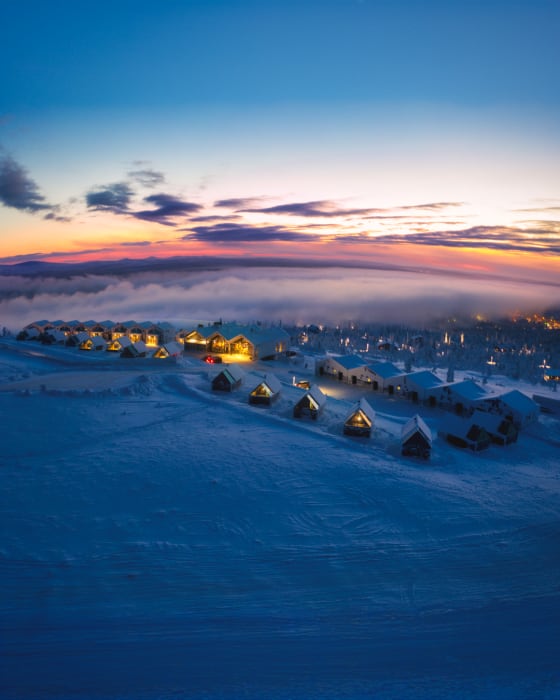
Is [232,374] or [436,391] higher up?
[232,374]

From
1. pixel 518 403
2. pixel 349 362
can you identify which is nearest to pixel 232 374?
pixel 349 362

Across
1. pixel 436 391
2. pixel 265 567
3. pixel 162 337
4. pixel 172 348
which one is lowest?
pixel 265 567

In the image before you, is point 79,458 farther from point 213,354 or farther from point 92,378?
point 213,354

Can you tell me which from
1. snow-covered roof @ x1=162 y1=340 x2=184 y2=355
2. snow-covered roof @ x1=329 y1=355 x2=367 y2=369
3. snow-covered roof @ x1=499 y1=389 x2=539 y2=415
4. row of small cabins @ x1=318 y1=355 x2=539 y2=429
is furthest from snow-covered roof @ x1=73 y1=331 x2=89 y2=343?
snow-covered roof @ x1=499 y1=389 x2=539 y2=415

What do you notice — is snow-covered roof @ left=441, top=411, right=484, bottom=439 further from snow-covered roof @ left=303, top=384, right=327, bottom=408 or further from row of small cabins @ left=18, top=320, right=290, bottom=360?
row of small cabins @ left=18, top=320, right=290, bottom=360

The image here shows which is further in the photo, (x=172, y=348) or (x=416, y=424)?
(x=172, y=348)

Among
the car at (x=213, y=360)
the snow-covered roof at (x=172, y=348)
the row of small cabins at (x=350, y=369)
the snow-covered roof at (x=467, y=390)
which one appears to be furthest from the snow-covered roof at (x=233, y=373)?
the snow-covered roof at (x=467, y=390)

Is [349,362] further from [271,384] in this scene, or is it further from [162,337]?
[162,337]
